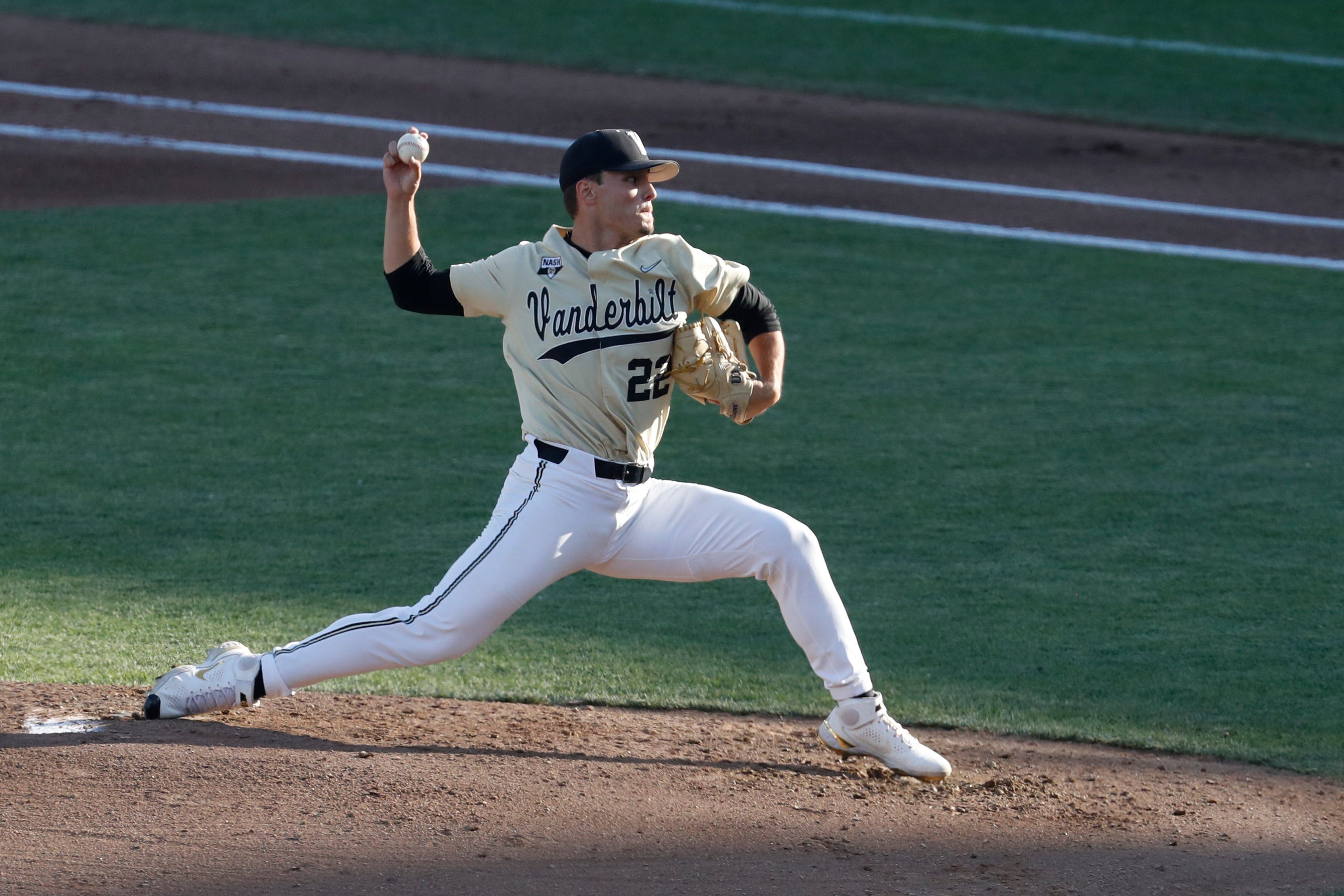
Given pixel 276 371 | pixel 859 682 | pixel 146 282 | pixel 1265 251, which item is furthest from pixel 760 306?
pixel 1265 251

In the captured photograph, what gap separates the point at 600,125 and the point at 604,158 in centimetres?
896

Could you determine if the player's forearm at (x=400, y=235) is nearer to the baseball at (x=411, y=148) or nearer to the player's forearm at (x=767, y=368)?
the baseball at (x=411, y=148)

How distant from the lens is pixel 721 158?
11984 millimetres

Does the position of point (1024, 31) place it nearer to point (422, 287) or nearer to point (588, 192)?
point (588, 192)

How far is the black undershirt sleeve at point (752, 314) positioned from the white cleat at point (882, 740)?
1027 mm

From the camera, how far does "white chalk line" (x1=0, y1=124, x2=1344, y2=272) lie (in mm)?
10289

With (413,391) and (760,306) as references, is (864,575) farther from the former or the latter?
(413,391)

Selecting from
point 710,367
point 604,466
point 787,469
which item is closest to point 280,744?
point 604,466

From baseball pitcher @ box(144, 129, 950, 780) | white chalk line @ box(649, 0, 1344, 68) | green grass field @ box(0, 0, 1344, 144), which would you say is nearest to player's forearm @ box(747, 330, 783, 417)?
baseball pitcher @ box(144, 129, 950, 780)

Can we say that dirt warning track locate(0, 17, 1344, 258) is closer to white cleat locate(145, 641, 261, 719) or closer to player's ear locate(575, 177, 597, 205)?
white cleat locate(145, 641, 261, 719)

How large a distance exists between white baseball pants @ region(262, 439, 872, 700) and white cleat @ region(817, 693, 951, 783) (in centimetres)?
5

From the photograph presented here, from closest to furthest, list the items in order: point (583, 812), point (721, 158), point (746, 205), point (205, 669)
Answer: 1. point (583, 812)
2. point (205, 669)
3. point (746, 205)
4. point (721, 158)

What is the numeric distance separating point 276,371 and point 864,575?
355cm

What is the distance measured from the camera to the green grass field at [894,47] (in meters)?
13.9
